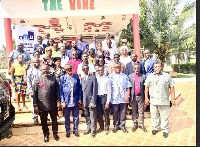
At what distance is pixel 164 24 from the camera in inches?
575

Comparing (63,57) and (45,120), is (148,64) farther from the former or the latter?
(45,120)

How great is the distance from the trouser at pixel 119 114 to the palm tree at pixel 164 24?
37.5ft

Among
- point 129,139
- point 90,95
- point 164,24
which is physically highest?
point 164,24

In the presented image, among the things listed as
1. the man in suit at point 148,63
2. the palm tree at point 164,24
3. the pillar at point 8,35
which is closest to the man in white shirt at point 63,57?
the man in suit at point 148,63

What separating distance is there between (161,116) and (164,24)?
40.6ft

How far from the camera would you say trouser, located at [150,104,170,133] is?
4109mm

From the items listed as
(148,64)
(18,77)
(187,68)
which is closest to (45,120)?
(18,77)

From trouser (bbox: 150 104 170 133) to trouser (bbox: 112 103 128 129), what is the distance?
72cm

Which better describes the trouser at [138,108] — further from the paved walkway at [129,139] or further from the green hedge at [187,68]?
the green hedge at [187,68]

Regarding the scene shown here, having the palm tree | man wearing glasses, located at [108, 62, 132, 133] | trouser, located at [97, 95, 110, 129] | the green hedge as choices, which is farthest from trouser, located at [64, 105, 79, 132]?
the green hedge

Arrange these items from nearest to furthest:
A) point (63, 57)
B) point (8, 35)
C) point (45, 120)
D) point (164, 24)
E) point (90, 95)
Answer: point (45, 120), point (90, 95), point (63, 57), point (8, 35), point (164, 24)

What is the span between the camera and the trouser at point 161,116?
13.5 ft

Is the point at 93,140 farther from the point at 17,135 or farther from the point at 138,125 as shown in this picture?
the point at 17,135

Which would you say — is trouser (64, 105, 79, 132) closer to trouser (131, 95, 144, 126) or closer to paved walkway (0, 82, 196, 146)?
paved walkway (0, 82, 196, 146)
